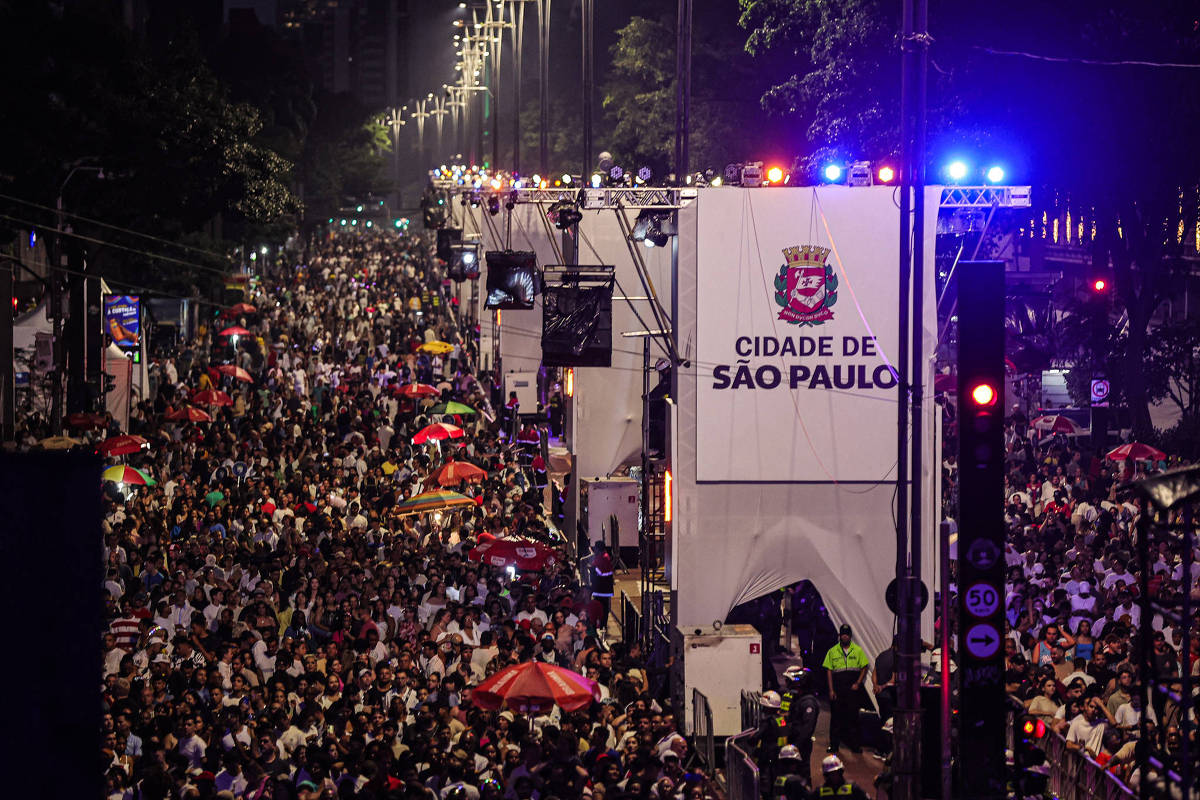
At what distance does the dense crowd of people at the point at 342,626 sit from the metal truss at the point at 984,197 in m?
6.60

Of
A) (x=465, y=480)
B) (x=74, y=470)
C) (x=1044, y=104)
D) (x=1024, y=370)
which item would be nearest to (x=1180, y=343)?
(x=1024, y=370)

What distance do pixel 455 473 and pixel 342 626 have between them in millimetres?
6247

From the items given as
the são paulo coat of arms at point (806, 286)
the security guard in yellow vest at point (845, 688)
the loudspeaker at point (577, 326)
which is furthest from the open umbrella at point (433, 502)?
the security guard in yellow vest at point (845, 688)

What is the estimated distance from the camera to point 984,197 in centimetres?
1958

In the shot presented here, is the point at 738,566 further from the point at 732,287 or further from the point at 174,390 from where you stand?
the point at 174,390

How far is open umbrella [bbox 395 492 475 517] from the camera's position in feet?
77.7

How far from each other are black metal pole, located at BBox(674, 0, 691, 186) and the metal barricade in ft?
37.0

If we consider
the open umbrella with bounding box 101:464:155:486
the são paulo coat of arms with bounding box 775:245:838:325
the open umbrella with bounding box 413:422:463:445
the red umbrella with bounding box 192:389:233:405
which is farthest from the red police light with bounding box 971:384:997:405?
the red umbrella with bounding box 192:389:233:405

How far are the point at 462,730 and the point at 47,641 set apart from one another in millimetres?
9356

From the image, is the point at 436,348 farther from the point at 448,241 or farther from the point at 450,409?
the point at 450,409

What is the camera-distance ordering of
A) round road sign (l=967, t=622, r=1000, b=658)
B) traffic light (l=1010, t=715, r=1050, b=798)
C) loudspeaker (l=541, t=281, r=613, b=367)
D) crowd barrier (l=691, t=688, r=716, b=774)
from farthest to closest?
loudspeaker (l=541, t=281, r=613, b=367) < crowd barrier (l=691, t=688, r=716, b=774) < traffic light (l=1010, t=715, r=1050, b=798) < round road sign (l=967, t=622, r=1000, b=658)

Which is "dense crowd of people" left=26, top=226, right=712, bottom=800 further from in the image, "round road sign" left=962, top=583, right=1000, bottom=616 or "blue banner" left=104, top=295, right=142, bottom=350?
"round road sign" left=962, top=583, right=1000, bottom=616

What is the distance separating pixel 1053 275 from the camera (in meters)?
57.0

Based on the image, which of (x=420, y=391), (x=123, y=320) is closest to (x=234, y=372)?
(x=123, y=320)
